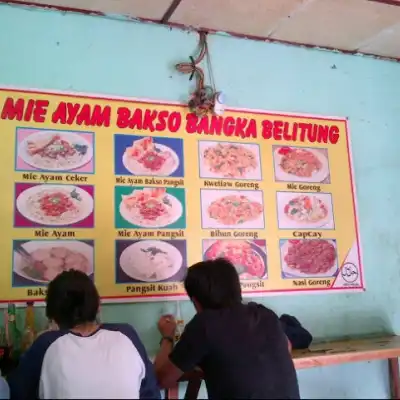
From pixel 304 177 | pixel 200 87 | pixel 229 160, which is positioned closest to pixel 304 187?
pixel 304 177

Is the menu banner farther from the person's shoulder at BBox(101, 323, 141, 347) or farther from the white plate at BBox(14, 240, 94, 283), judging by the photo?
the person's shoulder at BBox(101, 323, 141, 347)

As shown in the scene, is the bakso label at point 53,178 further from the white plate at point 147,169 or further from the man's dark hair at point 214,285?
the man's dark hair at point 214,285

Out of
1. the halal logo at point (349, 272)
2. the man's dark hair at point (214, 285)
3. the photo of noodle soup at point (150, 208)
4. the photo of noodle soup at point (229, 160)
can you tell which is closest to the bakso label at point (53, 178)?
the photo of noodle soup at point (150, 208)

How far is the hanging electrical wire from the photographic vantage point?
2.11 m

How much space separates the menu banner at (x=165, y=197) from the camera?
1.83 m

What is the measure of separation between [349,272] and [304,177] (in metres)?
0.45

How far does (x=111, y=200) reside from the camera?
6.31 feet

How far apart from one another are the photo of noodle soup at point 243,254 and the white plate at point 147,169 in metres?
0.31

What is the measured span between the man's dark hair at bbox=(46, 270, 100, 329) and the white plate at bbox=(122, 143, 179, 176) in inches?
26.6

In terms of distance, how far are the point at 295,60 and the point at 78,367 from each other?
1.68 metres

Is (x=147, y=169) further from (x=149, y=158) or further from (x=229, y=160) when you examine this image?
(x=229, y=160)

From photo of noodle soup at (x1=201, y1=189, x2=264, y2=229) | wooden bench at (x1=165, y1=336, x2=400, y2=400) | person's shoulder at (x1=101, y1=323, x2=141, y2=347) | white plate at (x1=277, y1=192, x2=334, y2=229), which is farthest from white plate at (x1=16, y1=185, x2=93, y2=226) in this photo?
white plate at (x1=277, y1=192, x2=334, y2=229)

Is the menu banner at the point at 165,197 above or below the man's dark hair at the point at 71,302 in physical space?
above

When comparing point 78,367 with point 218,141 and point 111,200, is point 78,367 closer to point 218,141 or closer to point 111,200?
point 111,200
